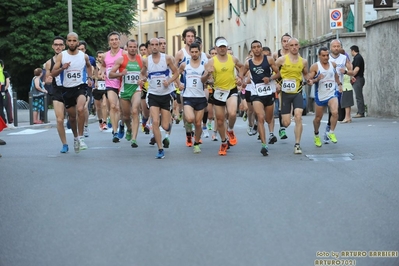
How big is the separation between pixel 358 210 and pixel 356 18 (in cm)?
2655

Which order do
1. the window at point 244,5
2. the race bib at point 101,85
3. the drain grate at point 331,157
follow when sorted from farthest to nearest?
1. the window at point 244,5
2. the race bib at point 101,85
3. the drain grate at point 331,157

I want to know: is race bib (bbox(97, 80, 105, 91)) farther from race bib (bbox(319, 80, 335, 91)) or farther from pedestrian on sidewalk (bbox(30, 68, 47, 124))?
race bib (bbox(319, 80, 335, 91))

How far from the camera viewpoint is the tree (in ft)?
181

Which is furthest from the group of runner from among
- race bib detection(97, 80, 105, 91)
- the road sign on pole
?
the road sign on pole

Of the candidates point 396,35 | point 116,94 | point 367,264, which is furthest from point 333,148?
point 396,35

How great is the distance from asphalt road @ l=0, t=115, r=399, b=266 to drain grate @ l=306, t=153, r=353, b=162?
0.01 m

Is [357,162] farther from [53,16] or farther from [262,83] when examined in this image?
[53,16]

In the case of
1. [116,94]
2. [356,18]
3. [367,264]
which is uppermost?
[356,18]

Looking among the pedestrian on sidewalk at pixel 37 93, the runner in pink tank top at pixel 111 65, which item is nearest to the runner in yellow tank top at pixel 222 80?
the runner in pink tank top at pixel 111 65

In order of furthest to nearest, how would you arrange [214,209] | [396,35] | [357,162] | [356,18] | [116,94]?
[356,18] < [396,35] < [116,94] < [357,162] < [214,209]

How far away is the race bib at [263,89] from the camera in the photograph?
16750 mm

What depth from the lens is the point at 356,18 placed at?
35.7 meters

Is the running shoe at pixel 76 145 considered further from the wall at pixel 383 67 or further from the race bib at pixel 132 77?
the wall at pixel 383 67

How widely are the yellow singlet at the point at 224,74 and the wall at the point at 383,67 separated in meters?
12.5
